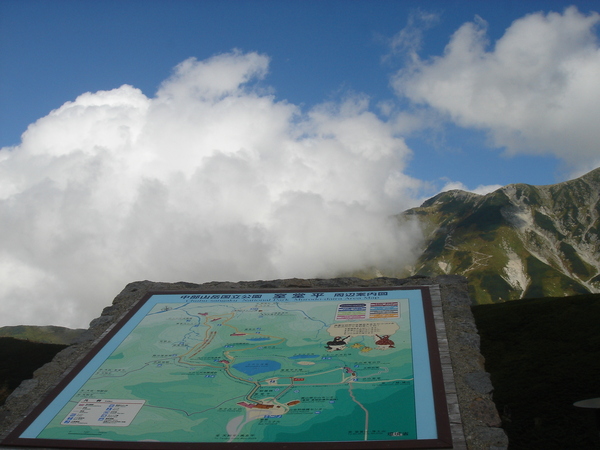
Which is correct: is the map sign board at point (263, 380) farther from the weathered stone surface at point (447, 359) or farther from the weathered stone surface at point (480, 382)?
the weathered stone surface at point (480, 382)

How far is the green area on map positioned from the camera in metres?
9.80

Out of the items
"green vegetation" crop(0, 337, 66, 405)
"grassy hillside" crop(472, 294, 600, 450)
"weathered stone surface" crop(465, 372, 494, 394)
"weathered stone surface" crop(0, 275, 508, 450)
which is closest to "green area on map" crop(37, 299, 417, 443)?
"weathered stone surface" crop(0, 275, 508, 450)

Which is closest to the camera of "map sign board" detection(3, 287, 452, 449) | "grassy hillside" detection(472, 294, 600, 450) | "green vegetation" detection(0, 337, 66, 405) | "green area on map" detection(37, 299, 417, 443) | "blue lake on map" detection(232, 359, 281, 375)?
"map sign board" detection(3, 287, 452, 449)

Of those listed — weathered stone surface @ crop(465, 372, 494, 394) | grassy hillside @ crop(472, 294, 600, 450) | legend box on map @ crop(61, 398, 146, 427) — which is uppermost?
grassy hillside @ crop(472, 294, 600, 450)

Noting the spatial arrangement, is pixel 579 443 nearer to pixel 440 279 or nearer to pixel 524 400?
pixel 524 400

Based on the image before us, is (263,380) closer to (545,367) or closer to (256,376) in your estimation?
(256,376)

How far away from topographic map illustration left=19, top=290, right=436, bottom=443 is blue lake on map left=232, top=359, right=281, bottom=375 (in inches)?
0.9

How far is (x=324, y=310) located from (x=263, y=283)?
2.79 meters

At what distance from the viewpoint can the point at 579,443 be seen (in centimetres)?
1102

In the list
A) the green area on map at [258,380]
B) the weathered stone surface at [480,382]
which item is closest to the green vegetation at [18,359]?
the green area on map at [258,380]

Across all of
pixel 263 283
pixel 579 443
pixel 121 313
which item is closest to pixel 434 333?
pixel 579 443

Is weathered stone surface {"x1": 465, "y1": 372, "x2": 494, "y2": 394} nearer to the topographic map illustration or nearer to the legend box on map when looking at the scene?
the topographic map illustration

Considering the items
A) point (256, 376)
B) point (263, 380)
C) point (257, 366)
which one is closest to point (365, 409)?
point (263, 380)

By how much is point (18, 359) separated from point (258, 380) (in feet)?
43.1
